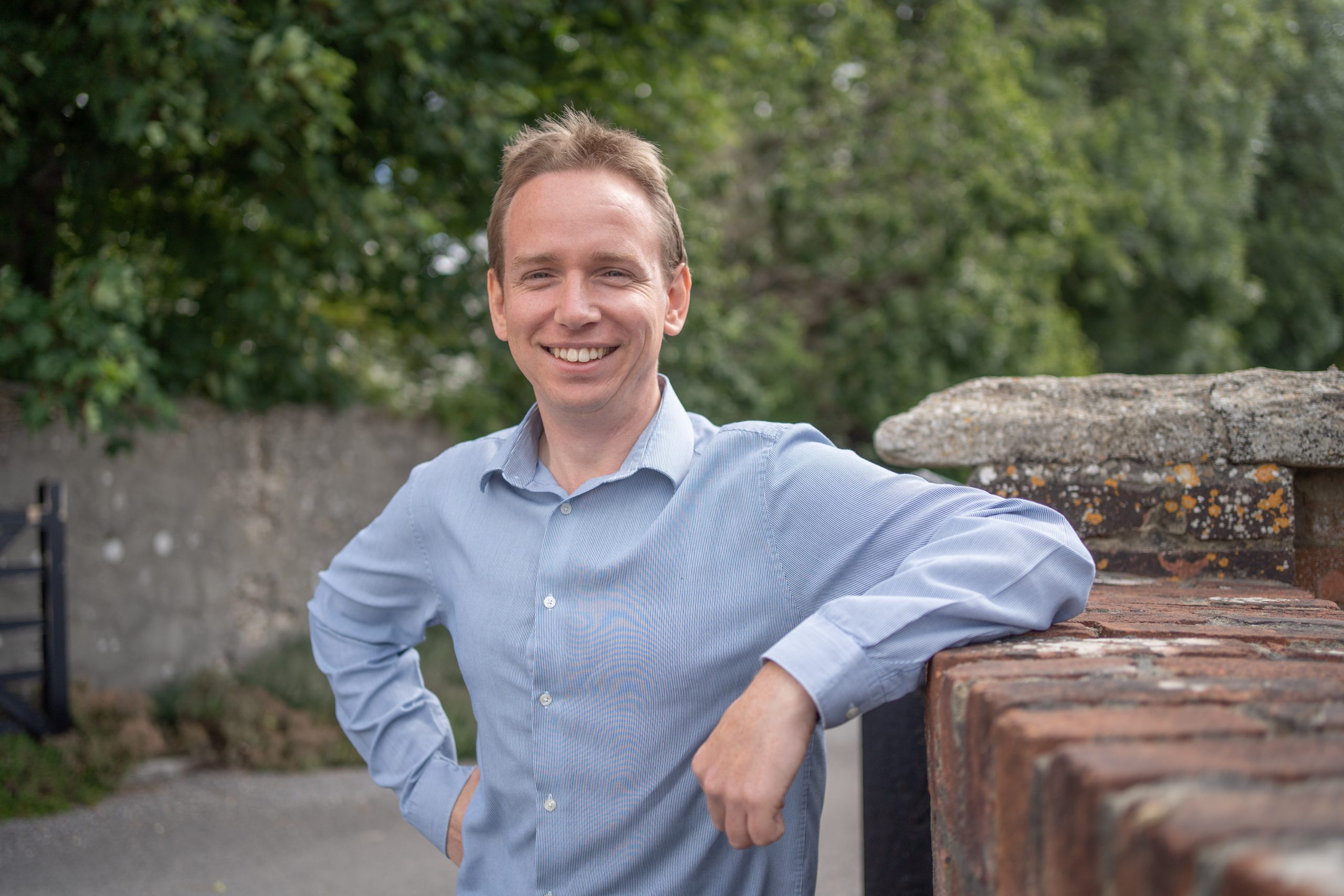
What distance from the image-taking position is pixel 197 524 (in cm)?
646

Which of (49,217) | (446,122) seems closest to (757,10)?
Answer: (446,122)

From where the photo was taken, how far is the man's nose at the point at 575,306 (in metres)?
1.74

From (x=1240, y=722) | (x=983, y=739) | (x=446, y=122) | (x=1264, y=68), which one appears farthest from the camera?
(x=1264, y=68)

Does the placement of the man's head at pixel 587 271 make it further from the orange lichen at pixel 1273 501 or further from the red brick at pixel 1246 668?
the orange lichen at pixel 1273 501

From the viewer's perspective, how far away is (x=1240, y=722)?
34.7 inches

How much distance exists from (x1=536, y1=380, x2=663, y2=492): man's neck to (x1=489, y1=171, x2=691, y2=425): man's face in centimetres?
2

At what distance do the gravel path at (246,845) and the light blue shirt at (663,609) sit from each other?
2968 millimetres

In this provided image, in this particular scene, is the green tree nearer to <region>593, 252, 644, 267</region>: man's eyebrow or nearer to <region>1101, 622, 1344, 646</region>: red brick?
<region>593, 252, 644, 267</region>: man's eyebrow

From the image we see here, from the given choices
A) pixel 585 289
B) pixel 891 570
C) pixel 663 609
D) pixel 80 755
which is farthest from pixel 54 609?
pixel 891 570

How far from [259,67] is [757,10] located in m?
3.61

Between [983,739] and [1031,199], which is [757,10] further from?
[983,739]

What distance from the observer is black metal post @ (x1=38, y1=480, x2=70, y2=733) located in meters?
5.29

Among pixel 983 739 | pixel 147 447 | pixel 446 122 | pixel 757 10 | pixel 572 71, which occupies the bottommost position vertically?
pixel 147 447

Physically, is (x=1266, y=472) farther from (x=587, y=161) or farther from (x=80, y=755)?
(x=80, y=755)
